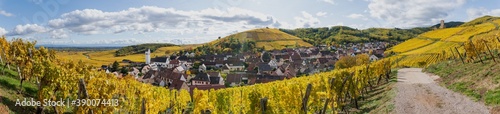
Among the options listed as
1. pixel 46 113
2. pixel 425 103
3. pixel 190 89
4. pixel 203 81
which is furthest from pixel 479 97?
pixel 203 81

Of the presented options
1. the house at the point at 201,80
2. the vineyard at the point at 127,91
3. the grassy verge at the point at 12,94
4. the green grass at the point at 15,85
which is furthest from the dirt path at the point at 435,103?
the house at the point at 201,80

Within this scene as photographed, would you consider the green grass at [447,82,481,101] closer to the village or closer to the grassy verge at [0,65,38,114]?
the grassy verge at [0,65,38,114]

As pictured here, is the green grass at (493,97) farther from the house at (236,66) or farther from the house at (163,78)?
the house at (236,66)

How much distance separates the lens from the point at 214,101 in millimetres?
40688

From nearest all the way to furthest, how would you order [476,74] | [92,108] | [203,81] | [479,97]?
[92,108]
[479,97]
[476,74]
[203,81]

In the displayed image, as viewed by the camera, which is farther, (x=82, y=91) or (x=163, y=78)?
(x=163, y=78)

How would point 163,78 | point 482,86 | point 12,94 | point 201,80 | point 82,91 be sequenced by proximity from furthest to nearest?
point 163,78
point 201,80
point 482,86
point 12,94
point 82,91

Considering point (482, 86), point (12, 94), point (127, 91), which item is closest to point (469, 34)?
point (482, 86)

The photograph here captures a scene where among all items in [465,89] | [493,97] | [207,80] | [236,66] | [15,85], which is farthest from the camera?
[236,66]

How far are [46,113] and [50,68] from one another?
191 inches

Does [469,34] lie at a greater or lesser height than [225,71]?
greater

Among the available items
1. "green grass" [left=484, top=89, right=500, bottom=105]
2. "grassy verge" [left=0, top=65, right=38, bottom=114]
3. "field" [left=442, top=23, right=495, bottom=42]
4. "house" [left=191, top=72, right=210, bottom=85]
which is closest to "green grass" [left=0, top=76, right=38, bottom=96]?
"grassy verge" [left=0, top=65, right=38, bottom=114]

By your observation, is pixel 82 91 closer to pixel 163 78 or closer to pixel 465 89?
pixel 465 89

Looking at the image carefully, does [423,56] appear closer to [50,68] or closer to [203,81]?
[203,81]
